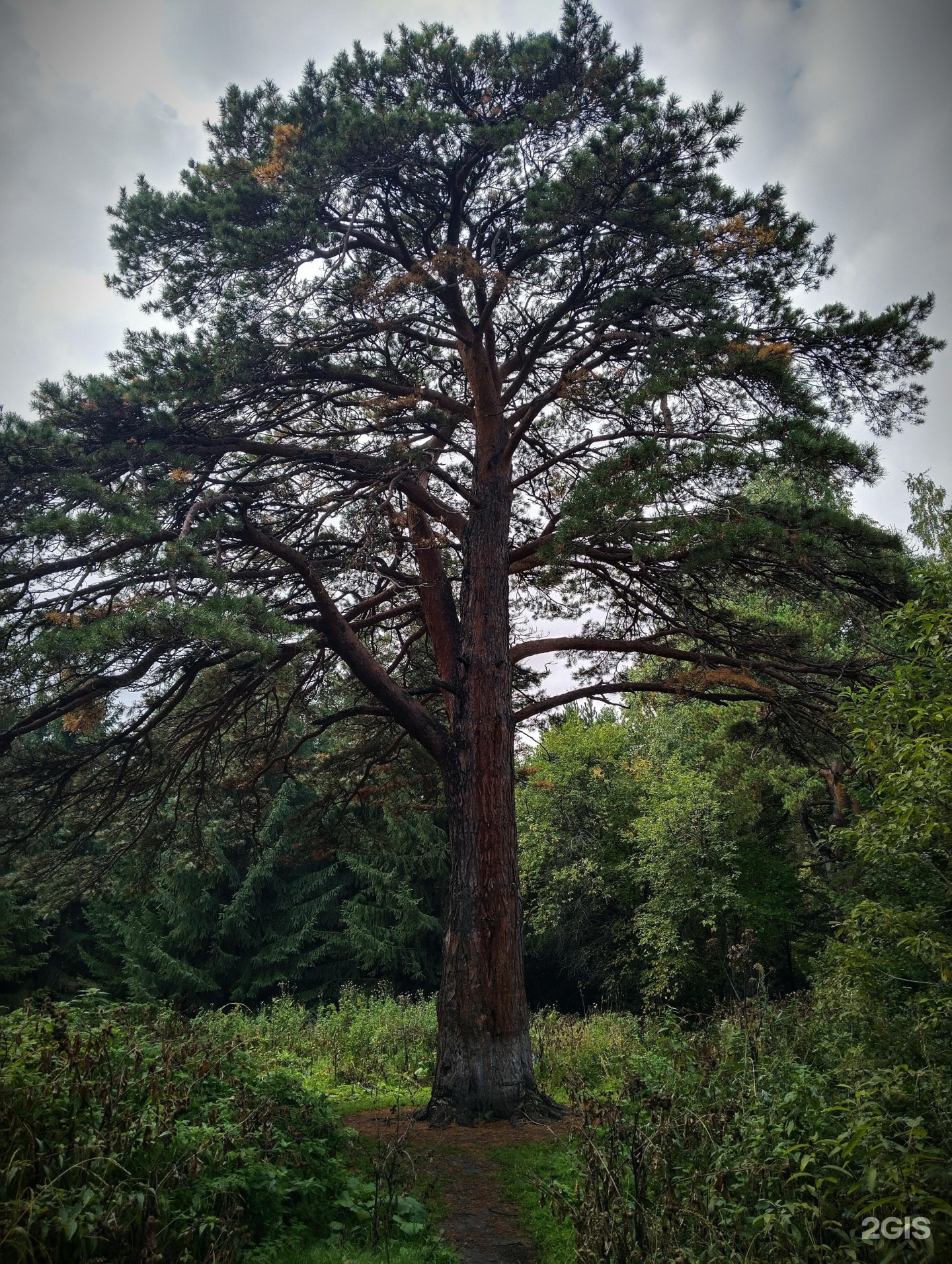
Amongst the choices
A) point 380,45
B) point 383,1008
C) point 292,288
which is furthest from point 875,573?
point 383,1008

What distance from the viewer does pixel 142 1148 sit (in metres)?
3.60

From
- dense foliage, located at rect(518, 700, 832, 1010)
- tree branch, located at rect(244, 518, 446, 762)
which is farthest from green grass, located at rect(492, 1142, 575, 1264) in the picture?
dense foliage, located at rect(518, 700, 832, 1010)

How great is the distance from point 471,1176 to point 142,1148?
9.39 ft

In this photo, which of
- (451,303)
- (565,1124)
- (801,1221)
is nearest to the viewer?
(801,1221)

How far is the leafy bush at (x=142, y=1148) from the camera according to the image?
3020 mm

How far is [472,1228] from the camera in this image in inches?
192

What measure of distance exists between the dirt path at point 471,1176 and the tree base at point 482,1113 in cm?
9

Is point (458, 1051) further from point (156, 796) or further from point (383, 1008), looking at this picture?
point (383, 1008)

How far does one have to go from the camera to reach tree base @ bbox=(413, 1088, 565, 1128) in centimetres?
675

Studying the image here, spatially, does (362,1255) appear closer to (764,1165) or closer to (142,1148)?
(142,1148)

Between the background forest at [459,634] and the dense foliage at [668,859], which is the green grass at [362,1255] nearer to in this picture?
the background forest at [459,634]

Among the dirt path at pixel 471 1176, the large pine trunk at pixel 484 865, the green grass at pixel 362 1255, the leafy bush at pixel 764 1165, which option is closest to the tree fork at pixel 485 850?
the large pine trunk at pixel 484 865

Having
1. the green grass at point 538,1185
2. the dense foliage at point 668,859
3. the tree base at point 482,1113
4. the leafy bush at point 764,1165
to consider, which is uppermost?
the dense foliage at point 668,859

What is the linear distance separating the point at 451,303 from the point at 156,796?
6294 mm
